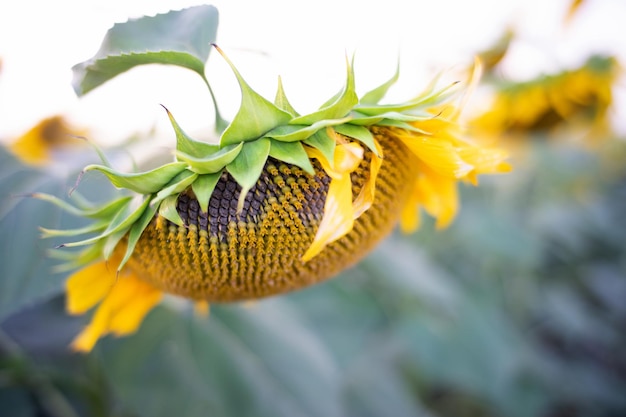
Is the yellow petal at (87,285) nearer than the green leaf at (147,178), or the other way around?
the green leaf at (147,178)

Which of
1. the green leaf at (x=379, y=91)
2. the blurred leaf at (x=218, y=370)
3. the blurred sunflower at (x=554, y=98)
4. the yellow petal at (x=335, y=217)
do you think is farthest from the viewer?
the blurred sunflower at (x=554, y=98)

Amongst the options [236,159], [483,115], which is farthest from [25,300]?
[483,115]

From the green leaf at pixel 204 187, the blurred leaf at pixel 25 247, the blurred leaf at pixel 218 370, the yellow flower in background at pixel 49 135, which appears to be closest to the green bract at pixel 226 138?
the green leaf at pixel 204 187

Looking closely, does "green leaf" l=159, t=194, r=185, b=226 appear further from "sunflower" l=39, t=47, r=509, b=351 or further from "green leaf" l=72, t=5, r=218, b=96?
"green leaf" l=72, t=5, r=218, b=96

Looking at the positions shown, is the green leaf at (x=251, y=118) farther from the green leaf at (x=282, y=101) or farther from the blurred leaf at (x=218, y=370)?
the blurred leaf at (x=218, y=370)

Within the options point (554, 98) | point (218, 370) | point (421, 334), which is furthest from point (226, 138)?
point (554, 98)

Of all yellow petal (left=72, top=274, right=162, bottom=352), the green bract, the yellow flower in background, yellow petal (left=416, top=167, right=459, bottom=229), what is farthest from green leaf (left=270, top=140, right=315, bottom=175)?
the yellow flower in background

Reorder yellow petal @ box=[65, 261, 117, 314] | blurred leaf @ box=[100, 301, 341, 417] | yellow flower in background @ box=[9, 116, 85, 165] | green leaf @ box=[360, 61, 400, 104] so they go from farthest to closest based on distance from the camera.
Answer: yellow flower in background @ box=[9, 116, 85, 165], blurred leaf @ box=[100, 301, 341, 417], yellow petal @ box=[65, 261, 117, 314], green leaf @ box=[360, 61, 400, 104]
